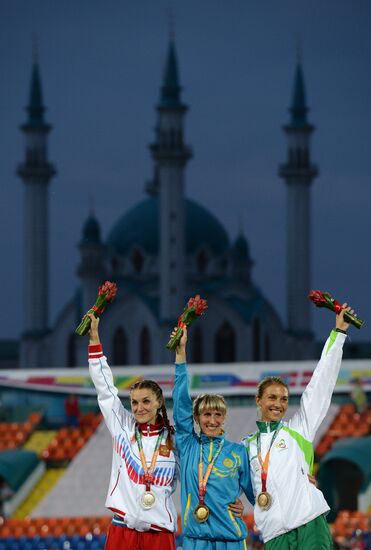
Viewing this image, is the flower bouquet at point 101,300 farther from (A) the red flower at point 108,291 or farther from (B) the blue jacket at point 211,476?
(B) the blue jacket at point 211,476

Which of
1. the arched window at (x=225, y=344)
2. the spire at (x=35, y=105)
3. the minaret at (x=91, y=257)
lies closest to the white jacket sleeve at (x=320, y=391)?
the arched window at (x=225, y=344)

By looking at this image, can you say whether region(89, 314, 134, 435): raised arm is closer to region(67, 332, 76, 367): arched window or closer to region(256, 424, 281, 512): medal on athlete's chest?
region(256, 424, 281, 512): medal on athlete's chest

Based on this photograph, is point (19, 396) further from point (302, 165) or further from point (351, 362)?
point (302, 165)

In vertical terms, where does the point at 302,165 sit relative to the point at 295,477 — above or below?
above

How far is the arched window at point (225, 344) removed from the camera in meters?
71.1

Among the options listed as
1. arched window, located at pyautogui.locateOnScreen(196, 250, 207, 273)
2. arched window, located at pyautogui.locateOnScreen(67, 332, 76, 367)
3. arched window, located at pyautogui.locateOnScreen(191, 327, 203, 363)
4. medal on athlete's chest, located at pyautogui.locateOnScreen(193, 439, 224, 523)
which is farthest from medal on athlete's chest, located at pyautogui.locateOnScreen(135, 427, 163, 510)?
arched window, located at pyautogui.locateOnScreen(196, 250, 207, 273)

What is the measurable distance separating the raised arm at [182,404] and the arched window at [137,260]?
70779mm

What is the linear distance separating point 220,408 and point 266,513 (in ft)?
1.98

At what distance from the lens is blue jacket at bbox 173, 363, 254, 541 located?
8.45 meters

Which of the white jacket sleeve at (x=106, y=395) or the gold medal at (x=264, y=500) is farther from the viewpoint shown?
the white jacket sleeve at (x=106, y=395)

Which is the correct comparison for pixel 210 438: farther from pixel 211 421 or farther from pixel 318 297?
pixel 318 297

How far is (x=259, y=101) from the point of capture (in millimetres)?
68438

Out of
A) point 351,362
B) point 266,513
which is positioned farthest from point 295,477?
point 351,362

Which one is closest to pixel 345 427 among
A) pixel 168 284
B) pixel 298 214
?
pixel 168 284
